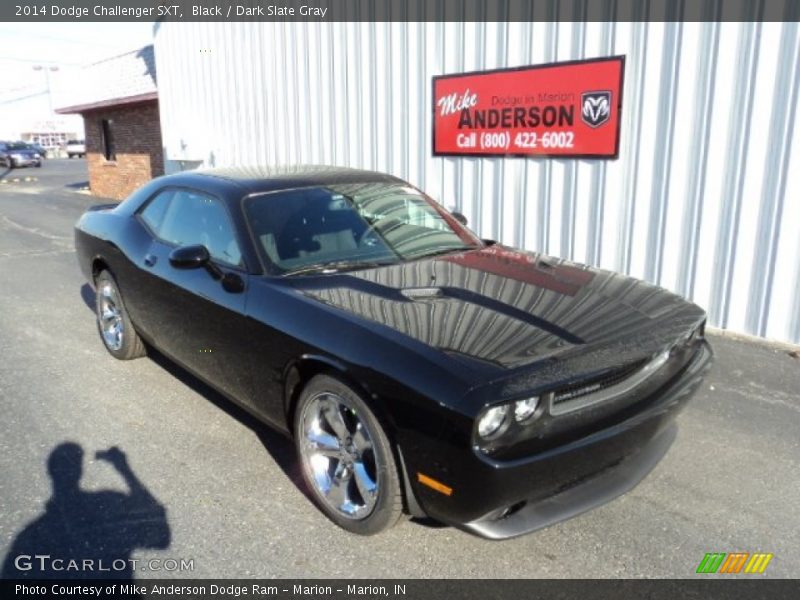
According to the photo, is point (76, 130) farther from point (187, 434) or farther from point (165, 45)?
point (187, 434)

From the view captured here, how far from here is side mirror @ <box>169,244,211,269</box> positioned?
11.7 ft

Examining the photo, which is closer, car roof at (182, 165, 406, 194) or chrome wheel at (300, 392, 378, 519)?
chrome wheel at (300, 392, 378, 519)

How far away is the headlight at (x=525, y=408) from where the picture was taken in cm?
240

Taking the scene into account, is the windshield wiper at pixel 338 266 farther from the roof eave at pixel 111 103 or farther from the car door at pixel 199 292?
the roof eave at pixel 111 103

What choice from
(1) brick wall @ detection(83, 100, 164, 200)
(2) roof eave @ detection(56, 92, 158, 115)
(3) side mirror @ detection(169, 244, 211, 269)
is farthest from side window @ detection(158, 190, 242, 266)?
(1) brick wall @ detection(83, 100, 164, 200)

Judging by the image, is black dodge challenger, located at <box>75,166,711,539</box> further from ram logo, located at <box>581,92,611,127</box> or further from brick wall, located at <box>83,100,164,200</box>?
brick wall, located at <box>83,100,164,200</box>

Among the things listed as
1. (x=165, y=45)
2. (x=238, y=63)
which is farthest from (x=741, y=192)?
(x=165, y=45)

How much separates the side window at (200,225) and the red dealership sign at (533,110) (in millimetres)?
3887

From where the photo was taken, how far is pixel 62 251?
33.5 ft

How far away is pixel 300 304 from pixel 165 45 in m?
11.8

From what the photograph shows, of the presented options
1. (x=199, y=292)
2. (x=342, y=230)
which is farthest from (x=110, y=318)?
(x=342, y=230)

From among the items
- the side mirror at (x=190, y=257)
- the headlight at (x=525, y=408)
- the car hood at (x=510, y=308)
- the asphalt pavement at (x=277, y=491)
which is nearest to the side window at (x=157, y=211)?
the side mirror at (x=190, y=257)

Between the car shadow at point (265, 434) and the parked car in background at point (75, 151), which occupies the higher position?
the parked car in background at point (75, 151)

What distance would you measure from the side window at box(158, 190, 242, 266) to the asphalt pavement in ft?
3.50
